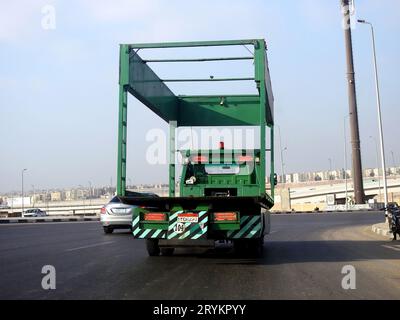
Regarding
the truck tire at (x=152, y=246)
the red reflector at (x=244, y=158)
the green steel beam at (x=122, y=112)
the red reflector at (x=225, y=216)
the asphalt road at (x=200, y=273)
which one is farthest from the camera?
the red reflector at (x=244, y=158)

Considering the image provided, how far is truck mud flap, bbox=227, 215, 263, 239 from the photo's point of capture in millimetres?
10031

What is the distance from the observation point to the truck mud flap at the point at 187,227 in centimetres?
986

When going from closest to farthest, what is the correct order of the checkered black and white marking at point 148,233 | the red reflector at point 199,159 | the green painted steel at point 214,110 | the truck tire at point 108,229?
the checkered black and white marking at point 148,233 < the red reflector at point 199,159 < the green painted steel at point 214,110 < the truck tire at point 108,229

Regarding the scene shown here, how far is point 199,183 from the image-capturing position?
11789 millimetres

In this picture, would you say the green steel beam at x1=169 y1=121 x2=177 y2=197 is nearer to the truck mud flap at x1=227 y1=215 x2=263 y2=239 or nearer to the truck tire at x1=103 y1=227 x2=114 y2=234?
the truck mud flap at x1=227 y1=215 x2=263 y2=239

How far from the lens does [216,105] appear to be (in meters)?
14.0

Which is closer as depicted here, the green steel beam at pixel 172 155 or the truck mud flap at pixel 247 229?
the truck mud flap at pixel 247 229

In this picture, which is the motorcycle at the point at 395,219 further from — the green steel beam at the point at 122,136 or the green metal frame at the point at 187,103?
the green steel beam at the point at 122,136

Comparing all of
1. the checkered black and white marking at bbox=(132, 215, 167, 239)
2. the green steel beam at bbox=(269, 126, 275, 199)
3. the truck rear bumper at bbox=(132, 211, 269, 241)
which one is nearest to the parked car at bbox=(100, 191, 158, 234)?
the green steel beam at bbox=(269, 126, 275, 199)

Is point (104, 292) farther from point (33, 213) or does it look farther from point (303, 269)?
point (33, 213)

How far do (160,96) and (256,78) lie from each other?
121 inches

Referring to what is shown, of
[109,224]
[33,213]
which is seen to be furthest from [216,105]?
[33,213]

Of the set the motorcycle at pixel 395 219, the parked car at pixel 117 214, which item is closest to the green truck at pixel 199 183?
the motorcycle at pixel 395 219

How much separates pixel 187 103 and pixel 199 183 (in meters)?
3.14
